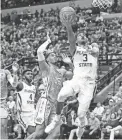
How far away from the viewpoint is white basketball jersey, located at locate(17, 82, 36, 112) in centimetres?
854

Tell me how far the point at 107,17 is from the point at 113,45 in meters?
1.86

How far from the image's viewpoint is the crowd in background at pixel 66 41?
31.3ft

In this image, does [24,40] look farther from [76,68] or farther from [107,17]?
[76,68]

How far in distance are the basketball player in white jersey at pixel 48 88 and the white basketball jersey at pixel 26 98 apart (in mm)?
1263

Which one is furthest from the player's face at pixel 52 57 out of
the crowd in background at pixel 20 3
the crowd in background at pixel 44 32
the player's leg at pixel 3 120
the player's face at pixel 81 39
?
the crowd in background at pixel 20 3

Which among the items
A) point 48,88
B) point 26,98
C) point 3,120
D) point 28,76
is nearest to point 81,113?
point 48,88

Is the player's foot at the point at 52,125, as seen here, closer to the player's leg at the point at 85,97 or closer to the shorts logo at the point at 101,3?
the player's leg at the point at 85,97

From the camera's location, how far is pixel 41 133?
721cm

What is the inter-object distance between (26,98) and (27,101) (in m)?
0.08

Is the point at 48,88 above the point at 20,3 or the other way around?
the other way around

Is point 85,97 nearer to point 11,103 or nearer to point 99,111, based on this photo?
point 99,111

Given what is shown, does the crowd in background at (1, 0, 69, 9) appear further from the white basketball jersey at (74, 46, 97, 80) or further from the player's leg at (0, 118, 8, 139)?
the white basketball jersey at (74, 46, 97, 80)

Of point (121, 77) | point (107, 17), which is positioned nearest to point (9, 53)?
point (107, 17)

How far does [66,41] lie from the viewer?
13352 mm
